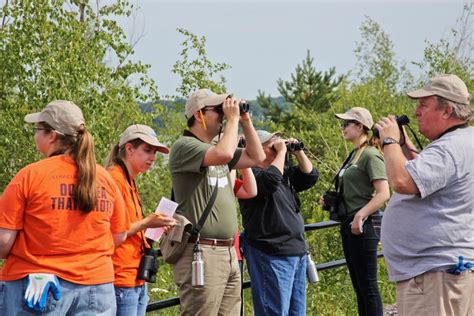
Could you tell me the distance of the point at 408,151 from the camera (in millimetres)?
5184

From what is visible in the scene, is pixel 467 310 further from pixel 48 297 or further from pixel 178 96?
pixel 178 96

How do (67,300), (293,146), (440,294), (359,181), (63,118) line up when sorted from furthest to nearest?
(359,181) < (293,146) < (440,294) < (63,118) < (67,300)

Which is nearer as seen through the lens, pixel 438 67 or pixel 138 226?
pixel 138 226

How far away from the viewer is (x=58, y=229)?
421 centimetres

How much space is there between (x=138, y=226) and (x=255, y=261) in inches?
51.9

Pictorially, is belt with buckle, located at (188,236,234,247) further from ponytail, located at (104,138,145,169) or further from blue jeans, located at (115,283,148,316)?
ponytail, located at (104,138,145,169)

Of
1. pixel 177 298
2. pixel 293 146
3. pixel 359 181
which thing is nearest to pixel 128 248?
pixel 177 298

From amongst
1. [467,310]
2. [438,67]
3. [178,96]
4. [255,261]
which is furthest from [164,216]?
[438,67]

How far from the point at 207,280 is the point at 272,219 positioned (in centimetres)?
110

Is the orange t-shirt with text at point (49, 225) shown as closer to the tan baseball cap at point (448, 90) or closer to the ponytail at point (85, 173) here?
the ponytail at point (85, 173)

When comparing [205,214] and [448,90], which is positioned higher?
[448,90]

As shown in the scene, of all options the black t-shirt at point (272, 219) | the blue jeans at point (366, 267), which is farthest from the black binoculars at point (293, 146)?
the blue jeans at point (366, 267)

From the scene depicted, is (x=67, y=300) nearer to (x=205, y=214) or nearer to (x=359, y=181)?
(x=205, y=214)

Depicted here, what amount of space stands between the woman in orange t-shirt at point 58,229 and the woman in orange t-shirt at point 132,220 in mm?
739
